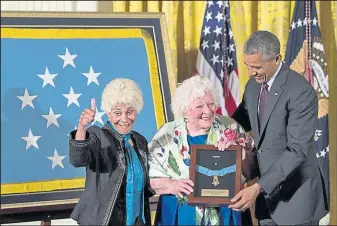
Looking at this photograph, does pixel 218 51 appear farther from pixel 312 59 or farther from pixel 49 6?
pixel 49 6

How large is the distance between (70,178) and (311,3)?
2623 mm

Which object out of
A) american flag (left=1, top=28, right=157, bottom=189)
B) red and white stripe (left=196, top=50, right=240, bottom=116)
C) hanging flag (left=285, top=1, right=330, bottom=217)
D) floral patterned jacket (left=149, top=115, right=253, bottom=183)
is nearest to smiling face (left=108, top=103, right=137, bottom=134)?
floral patterned jacket (left=149, top=115, right=253, bottom=183)

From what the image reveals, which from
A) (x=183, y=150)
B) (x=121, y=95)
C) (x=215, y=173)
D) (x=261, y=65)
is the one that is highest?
(x=261, y=65)

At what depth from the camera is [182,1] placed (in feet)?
20.3

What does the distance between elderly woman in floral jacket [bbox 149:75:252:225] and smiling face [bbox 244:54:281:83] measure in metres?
0.23

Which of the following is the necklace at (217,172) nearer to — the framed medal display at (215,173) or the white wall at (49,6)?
the framed medal display at (215,173)

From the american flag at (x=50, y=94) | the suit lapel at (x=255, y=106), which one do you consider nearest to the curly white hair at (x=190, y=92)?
the suit lapel at (x=255, y=106)

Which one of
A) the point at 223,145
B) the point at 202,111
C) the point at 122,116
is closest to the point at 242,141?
the point at 223,145

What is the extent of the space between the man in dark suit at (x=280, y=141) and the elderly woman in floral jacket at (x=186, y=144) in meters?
0.13

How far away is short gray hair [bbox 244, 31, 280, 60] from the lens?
10.8 ft

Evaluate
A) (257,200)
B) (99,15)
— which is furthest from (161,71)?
(257,200)

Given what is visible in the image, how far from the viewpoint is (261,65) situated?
3340mm

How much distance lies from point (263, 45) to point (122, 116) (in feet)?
2.52

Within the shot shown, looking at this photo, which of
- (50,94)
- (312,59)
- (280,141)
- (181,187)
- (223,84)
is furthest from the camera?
(223,84)
